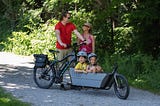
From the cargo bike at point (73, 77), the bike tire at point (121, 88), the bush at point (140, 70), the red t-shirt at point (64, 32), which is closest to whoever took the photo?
the bike tire at point (121, 88)

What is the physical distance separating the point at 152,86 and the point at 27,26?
12993 mm

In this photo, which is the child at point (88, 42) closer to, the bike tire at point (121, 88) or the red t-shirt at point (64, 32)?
the red t-shirt at point (64, 32)

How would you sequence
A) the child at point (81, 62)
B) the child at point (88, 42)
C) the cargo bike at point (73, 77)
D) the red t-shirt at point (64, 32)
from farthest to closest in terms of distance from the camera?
1. the red t-shirt at point (64, 32)
2. the child at point (88, 42)
3. the child at point (81, 62)
4. the cargo bike at point (73, 77)

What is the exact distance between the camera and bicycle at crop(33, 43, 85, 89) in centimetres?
1161

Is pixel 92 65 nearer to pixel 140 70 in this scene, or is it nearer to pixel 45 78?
pixel 45 78

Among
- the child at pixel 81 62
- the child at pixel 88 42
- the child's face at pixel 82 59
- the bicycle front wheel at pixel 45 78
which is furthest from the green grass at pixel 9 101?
the child at pixel 88 42

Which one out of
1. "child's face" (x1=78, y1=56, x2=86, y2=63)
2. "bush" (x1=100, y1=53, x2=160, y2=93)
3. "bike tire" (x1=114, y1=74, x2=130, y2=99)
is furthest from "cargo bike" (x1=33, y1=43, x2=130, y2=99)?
"bush" (x1=100, y1=53, x2=160, y2=93)

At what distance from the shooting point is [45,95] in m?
10.7

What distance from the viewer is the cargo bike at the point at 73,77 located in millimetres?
10625

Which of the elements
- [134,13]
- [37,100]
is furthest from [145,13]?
[37,100]

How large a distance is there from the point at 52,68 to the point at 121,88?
2.08m

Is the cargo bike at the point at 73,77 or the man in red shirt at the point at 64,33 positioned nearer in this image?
the cargo bike at the point at 73,77

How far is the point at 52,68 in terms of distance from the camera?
1176 centimetres

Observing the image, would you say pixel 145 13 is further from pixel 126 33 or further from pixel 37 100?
pixel 37 100
